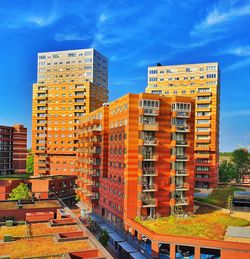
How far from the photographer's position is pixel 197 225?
60.2 m

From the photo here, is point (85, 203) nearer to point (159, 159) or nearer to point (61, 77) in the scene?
point (159, 159)

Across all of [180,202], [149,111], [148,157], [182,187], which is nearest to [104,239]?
[180,202]

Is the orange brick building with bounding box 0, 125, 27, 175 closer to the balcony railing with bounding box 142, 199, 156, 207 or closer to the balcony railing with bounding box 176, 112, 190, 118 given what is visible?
the balcony railing with bounding box 142, 199, 156, 207

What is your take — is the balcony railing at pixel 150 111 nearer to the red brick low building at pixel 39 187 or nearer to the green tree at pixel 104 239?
the green tree at pixel 104 239

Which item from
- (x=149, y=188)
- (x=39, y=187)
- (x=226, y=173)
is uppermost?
(x=149, y=188)

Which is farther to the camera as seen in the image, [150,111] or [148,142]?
[150,111]

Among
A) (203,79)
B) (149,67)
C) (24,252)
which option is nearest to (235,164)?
(203,79)

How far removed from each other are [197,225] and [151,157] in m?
17.1

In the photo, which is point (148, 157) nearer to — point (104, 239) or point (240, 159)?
point (104, 239)

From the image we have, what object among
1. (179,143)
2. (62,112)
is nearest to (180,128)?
(179,143)

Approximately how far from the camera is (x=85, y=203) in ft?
346

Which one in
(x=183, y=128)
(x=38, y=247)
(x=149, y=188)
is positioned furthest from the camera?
(x=183, y=128)

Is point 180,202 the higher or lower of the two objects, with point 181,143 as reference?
lower

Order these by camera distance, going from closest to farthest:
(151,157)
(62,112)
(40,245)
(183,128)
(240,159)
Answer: (40,245), (151,157), (183,128), (62,112), (240,159)
